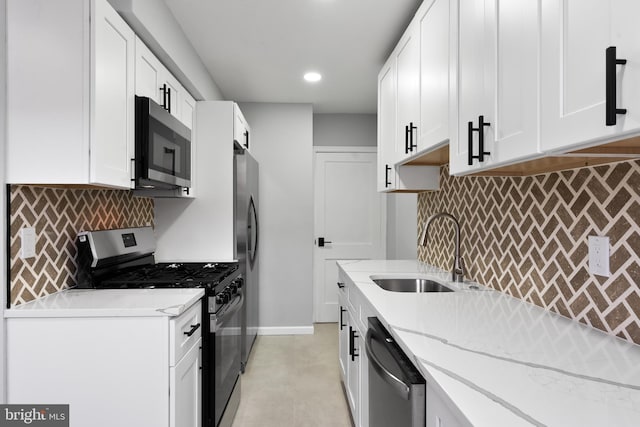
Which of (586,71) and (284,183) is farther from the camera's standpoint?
(284,183)

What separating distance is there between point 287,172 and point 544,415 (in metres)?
3.61

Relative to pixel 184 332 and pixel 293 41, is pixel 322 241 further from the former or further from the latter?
pixel 184 332

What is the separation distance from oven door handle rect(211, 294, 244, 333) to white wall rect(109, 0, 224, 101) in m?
1.53

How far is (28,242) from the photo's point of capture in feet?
5.24

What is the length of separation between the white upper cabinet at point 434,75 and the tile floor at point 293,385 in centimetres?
182

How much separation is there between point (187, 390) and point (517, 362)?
4.56ft

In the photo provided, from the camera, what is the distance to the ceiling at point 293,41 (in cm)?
222

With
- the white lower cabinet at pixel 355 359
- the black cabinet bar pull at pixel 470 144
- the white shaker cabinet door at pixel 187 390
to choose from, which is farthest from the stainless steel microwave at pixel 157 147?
the black cabinet bar pull at pixel 470 144

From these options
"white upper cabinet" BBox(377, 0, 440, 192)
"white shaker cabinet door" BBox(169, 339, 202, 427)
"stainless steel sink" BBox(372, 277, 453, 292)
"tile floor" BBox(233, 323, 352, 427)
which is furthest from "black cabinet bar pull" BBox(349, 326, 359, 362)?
"white upper cabinet" BBox(377, 0, 440, 192)

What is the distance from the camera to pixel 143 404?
1.49m

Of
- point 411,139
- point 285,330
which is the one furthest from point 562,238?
point 285,330

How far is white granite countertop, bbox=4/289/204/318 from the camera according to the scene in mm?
1481

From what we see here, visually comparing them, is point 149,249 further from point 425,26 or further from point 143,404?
point 425,26

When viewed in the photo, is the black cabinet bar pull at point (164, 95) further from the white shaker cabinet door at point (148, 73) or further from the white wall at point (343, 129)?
the white wall at point (343, 129)
